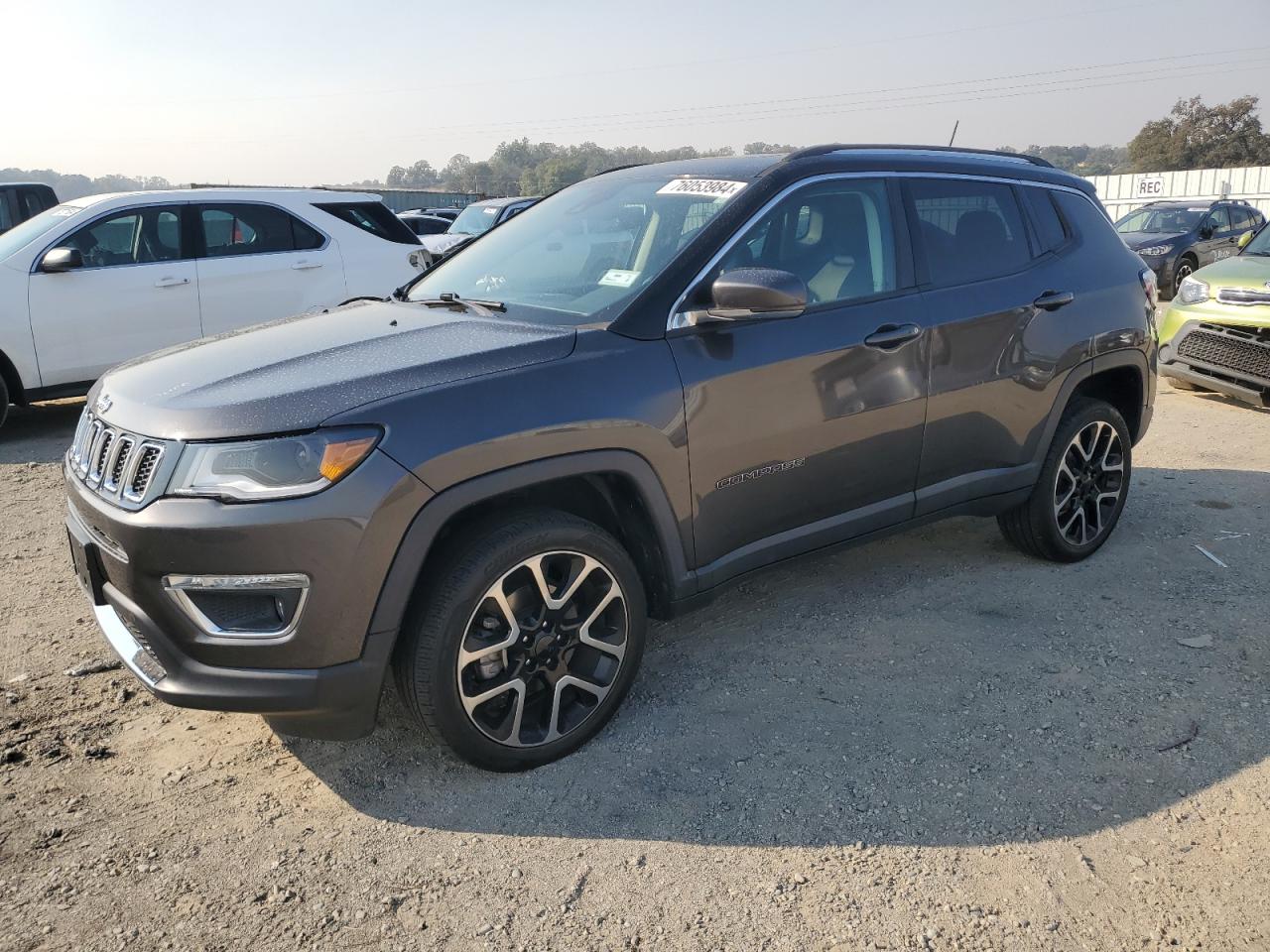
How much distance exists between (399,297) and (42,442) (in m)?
4.80

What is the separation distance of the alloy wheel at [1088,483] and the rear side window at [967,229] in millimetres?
932

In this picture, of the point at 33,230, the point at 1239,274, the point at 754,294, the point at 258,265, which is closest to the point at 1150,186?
the point at 1239,274

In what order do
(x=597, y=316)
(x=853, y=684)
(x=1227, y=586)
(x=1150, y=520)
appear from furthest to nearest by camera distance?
(x=1150, y=520)
(x=1227, y=586)
(x=853, y=684)
(x=597, y=316)

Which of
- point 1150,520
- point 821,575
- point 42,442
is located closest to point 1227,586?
point 1150,520

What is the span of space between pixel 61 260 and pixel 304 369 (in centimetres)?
530

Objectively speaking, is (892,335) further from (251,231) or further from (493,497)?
(251,231)

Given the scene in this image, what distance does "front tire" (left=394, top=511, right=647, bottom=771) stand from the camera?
A: 8.89 ft

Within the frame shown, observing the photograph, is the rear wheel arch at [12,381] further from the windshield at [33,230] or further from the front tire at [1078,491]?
the front tire at [1078,491]

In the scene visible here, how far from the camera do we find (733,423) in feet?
10.5

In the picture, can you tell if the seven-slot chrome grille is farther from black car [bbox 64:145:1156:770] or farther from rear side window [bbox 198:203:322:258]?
rear side window [bbox 198:203:322:258]

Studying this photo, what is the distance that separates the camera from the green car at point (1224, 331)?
773cm

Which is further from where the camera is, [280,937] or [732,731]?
[732,731]

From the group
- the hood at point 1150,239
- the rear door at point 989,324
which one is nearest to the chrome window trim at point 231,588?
the rear door at point 989,324

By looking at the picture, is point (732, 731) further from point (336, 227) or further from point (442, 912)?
point (336, 227)
